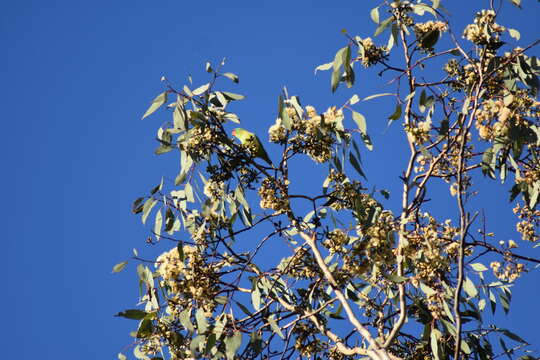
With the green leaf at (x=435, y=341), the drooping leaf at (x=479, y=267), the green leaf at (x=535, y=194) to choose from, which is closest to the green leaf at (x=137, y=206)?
the green leaf at (x=435, y=341)

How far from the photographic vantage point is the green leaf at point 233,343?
288cm

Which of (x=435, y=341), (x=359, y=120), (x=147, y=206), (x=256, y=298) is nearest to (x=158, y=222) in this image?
(x=147, y=206)

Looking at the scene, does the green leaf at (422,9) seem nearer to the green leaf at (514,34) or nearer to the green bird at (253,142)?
the green leaf at (514,34)

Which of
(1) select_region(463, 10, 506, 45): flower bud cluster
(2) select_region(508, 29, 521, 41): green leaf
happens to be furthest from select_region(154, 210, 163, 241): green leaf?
(2) select_region(508, 29, 521, 41): green leaf

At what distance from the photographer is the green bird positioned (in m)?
3.13

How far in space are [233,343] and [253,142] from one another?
84cm

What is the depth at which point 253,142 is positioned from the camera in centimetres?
314

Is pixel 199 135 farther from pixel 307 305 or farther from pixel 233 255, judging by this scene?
pixel 307 305

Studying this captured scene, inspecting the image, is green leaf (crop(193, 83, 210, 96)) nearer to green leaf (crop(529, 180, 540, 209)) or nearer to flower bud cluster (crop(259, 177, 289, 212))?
flower bud cluster (crop(259, 177, 289, 212))

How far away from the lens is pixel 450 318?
3.11 meters

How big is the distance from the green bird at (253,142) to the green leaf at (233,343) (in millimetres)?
729

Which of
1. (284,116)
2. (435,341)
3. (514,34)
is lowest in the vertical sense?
(435,341)

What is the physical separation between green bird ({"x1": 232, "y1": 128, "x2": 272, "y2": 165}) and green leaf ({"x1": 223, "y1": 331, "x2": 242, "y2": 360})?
0.73 metres

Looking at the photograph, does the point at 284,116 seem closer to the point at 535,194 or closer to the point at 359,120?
the point at 359,120
